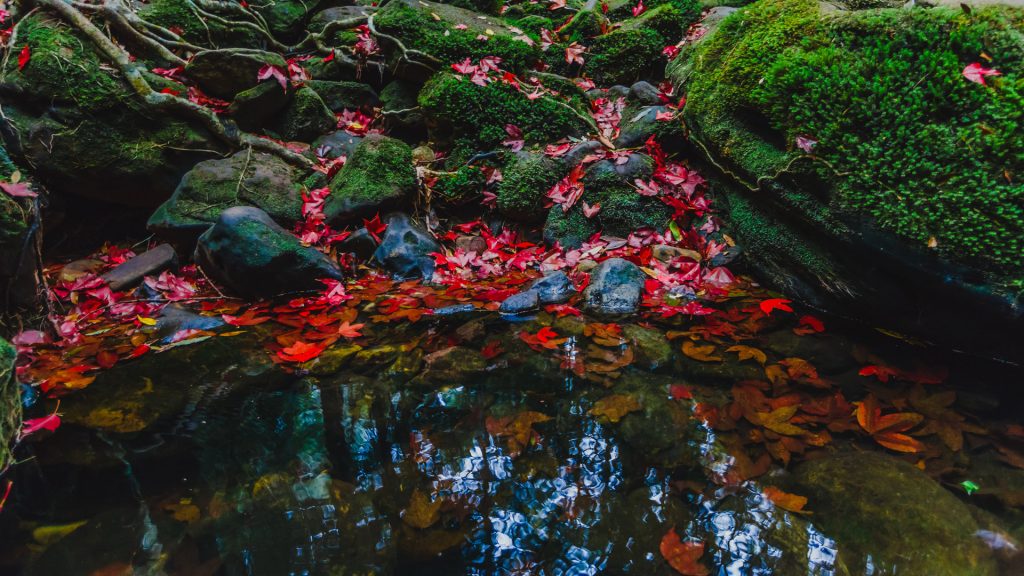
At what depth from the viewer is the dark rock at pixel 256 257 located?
12.0ft

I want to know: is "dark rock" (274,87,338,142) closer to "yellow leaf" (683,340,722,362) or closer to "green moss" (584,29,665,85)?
"green moss" (584,29,665,85)

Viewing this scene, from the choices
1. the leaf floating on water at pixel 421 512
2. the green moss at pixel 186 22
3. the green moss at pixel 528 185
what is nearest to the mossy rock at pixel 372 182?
the green moss at pixel 528 185

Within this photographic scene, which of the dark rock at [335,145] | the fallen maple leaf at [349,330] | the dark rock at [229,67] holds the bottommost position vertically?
the fallen maple leaf at [349,330]

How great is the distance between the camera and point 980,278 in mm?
2426

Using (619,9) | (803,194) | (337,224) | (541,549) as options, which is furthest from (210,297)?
(619,9)

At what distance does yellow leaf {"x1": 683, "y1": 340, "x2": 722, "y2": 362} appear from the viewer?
2848mm

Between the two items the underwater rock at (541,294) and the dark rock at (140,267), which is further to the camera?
the dark rock at (140,267)

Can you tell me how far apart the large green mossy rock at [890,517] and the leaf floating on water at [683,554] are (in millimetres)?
487

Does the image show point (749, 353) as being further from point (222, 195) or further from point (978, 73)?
point (222, 195)

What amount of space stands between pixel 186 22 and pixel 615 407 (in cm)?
626

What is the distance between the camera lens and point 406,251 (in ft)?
14.0

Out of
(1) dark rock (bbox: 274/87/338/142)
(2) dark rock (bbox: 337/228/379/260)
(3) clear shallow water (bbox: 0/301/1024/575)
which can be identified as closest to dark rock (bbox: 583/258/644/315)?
(3) clear shallow water (bbox: 0/301/1024/575)

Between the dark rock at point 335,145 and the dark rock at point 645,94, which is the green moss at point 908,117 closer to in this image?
the dark rock at point 645,94

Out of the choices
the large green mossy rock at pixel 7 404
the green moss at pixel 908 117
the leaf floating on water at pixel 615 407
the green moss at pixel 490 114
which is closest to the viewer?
the large green mossy rock at pixel 7 404
